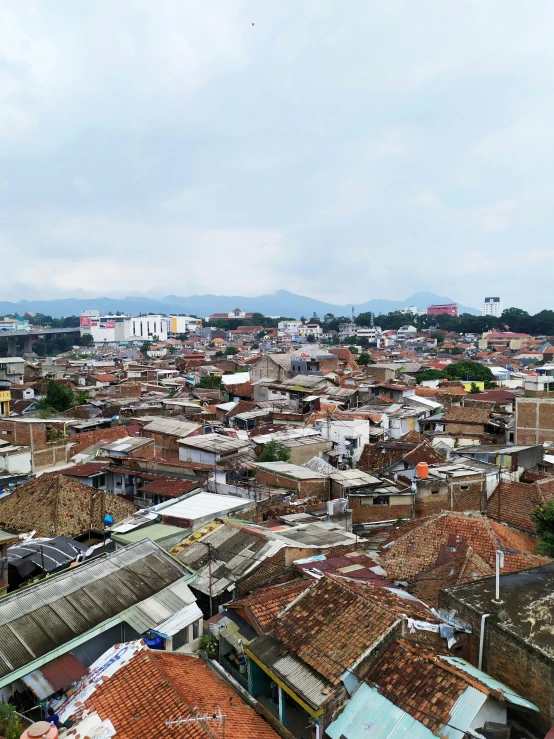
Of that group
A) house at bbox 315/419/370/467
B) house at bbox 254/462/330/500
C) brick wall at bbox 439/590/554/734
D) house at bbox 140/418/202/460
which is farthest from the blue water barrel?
house at bbox 315/419/370/467

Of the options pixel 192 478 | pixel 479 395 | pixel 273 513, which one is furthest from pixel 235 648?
pixel 479 395

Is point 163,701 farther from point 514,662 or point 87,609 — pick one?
point 514,662

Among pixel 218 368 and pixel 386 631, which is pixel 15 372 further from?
pixel 386 631

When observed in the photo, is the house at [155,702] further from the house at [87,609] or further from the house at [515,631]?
the house at [515,631]

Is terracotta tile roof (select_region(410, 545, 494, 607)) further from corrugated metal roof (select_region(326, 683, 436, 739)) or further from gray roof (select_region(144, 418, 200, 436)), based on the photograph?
gray roof (select_region(144, 418, 200, 436))

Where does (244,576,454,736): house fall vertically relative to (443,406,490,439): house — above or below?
above
